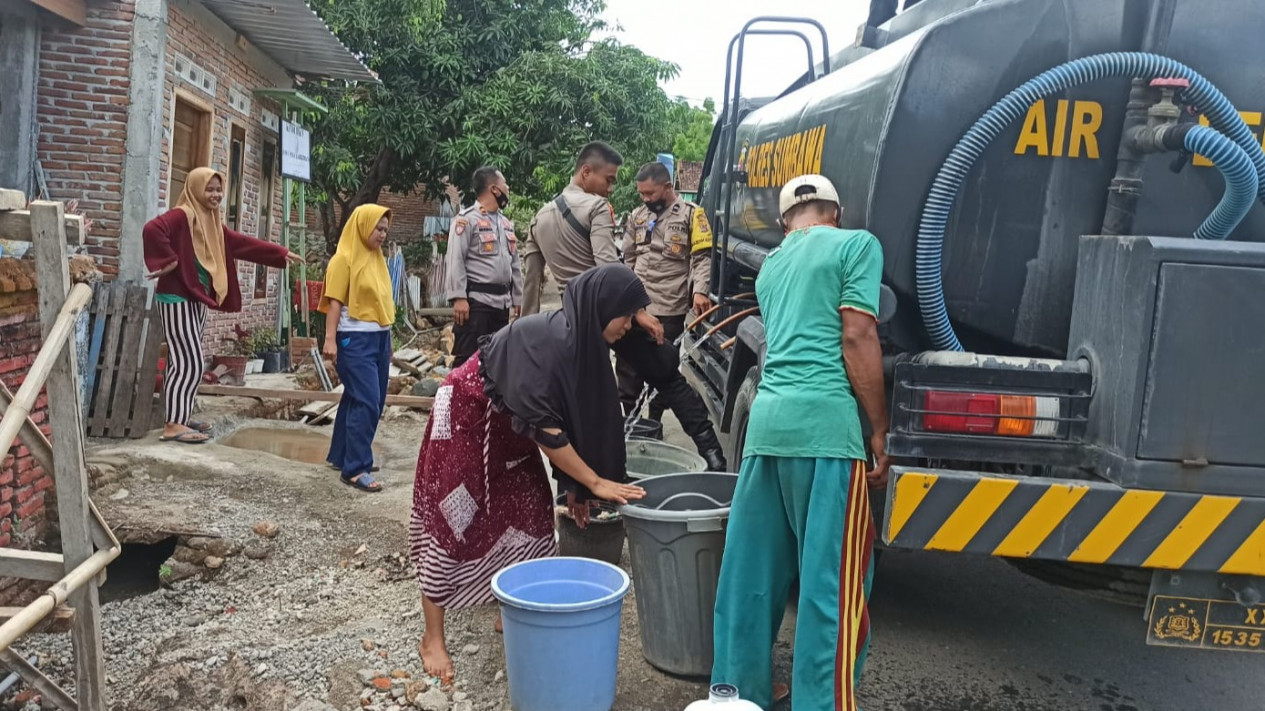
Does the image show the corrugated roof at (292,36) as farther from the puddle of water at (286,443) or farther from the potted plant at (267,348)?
the puddle of water at (286,443)

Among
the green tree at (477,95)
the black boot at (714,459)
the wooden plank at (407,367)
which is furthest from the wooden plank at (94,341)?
the green tree at (477,95)

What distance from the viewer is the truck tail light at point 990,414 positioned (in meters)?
2.72

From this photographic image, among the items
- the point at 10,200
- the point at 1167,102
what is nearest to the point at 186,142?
the point at 10,200

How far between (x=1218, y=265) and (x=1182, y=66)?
0.65m

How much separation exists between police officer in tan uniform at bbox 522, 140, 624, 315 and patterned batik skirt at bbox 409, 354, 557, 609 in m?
2.61

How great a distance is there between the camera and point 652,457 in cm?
431

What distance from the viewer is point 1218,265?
249 centimetres

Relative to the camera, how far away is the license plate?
104 inches

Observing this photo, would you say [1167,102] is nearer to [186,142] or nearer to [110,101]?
[110,101]

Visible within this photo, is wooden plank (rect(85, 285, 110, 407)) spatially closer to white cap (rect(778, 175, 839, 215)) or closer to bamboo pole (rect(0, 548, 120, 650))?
bamboo pole (rect(0, 548, 120, 650))

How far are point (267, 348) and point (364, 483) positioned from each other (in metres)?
5.09

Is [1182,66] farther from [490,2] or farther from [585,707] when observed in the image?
[490,2]

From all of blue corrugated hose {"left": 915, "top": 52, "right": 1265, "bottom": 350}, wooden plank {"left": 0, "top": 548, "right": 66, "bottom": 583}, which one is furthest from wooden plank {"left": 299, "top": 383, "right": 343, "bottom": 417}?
blue corrugated hose {"left": 915, "top": 52, "right": 1265, "bottom": 350}

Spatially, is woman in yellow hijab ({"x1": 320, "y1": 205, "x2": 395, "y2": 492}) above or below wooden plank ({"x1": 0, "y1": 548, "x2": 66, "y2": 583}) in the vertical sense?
above
